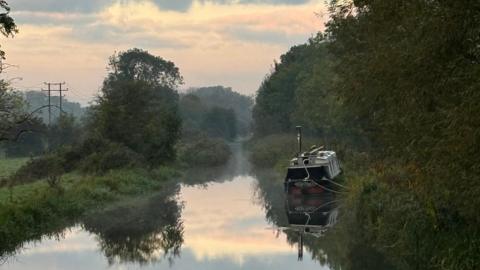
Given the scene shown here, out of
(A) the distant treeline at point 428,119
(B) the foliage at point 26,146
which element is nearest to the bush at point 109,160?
(A) the distant treeline at point 428,119

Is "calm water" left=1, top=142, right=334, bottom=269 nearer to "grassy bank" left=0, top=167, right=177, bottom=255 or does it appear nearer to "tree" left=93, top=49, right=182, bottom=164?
"grassy bank" left=0, top=167, right=177, bottom=255

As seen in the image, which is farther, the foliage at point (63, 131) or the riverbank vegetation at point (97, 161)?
the foliage at point (63, 131)

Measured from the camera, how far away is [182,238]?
25078mm

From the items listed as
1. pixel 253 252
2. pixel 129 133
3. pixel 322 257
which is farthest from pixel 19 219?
pixel 129 133

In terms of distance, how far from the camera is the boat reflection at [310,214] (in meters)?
26.2

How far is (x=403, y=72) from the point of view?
13.0 metres

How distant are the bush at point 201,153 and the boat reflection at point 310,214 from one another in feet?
105

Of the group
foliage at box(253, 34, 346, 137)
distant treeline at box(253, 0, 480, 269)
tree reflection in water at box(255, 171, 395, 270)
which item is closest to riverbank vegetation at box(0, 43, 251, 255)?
tree reflection in water at box(255, 171, 395, 270)

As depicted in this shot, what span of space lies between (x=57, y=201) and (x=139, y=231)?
4.11 m

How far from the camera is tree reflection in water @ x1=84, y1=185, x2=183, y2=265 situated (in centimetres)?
2208

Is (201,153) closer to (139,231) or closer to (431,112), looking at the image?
(139,231)

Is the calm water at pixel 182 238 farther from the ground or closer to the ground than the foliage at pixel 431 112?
closer to the ground

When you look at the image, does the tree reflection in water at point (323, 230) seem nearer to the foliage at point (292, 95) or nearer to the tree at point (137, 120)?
the tree at point (137, 120)

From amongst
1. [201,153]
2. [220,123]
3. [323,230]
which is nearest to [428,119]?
[323,230]
